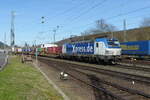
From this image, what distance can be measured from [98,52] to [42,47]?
4574cm

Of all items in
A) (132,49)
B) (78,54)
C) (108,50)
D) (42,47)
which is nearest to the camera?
(108,50)

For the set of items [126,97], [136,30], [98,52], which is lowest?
[126,97]

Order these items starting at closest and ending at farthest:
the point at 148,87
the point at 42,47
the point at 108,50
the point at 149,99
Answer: the point at 149,99, the point at 148,87, the point at 108,50, the point at 42,47

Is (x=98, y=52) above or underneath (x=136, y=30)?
underneath

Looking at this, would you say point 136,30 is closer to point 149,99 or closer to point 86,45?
point 86,45

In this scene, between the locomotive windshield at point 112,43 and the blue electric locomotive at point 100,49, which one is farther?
the locomotive windshield at point 112,43

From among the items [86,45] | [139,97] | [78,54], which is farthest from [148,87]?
[78,54]

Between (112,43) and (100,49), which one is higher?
(112,43)

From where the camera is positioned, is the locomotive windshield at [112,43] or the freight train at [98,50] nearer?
the freight train at [98,50]

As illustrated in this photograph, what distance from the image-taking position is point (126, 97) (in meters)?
9.85

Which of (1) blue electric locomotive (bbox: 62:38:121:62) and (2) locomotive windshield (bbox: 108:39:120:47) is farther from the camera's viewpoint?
(2) locomotive windshield (bbox: 108:39:120:47)

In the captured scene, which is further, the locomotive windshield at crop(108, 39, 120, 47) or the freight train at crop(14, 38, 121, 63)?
the locomotive windshield at crop(108, 39, 120, 47)

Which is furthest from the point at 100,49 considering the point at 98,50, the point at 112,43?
the point at 112,43

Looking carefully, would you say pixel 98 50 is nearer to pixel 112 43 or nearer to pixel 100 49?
pixel 100 49
